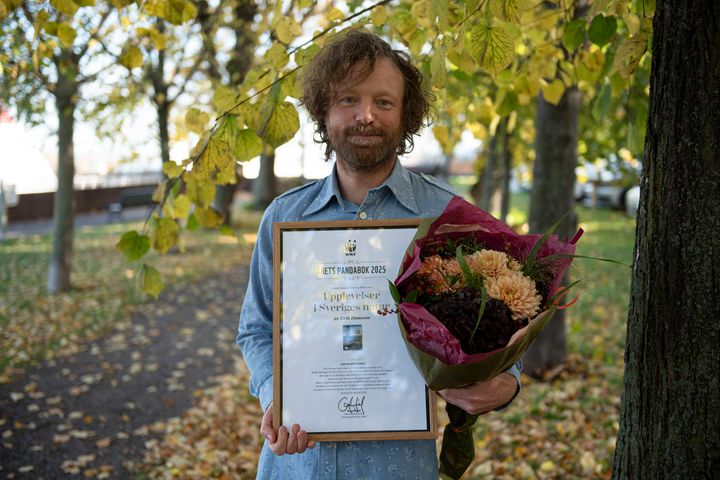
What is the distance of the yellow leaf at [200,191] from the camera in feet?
8.03

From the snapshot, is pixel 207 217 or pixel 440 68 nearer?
pixel 440 68

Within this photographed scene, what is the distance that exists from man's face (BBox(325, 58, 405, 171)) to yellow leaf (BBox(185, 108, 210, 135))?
73 cm

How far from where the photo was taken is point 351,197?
6.96 feet

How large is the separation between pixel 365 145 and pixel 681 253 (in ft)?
3.31

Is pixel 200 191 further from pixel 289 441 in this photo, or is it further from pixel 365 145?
pixel 289 441

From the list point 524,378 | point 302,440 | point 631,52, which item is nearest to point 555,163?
point 524,378

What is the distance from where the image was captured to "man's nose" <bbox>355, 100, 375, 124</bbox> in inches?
76.0

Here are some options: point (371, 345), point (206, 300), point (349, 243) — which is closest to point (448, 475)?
point (371, 345)

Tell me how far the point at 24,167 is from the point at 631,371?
2270 cm

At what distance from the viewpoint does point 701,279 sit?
1.50 metres

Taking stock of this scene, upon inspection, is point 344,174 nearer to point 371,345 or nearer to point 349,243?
point 349,243

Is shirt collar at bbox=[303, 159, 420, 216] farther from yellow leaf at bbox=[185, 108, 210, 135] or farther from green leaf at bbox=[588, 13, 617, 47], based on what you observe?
green leaf at bbox=[588, 13, 617, 47]

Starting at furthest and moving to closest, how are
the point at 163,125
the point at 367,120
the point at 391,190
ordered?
the point at 163,125, the point at 391,190, the point at 367,120
